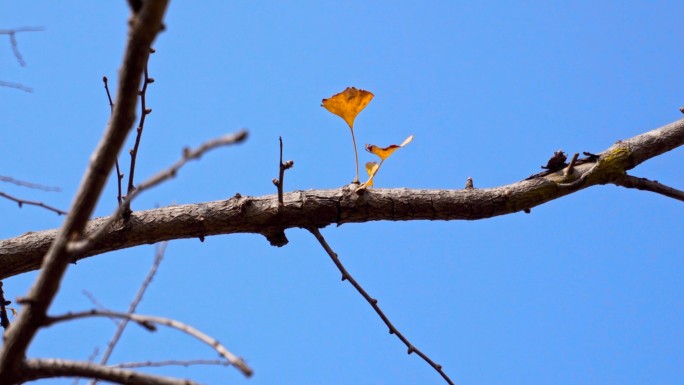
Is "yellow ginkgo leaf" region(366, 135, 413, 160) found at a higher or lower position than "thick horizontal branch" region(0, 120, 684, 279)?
higher

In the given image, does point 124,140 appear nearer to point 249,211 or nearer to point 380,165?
point 249,211

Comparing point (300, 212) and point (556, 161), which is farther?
point (556, 161)

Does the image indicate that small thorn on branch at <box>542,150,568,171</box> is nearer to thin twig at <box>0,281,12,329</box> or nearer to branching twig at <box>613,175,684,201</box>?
branching twig at <box>613,175,684,201</box>

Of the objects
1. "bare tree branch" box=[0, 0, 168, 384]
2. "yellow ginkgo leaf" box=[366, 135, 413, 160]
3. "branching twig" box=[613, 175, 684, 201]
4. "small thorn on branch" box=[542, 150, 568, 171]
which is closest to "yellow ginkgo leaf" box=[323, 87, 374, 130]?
"yellow ginkgo leaf" box=[366, 135, 413, 160]

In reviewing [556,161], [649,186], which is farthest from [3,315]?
[649,186]

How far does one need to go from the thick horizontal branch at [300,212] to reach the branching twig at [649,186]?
0.39ft

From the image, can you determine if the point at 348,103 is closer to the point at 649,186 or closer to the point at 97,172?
the point at 649,186

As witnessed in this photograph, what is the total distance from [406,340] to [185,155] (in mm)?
1453

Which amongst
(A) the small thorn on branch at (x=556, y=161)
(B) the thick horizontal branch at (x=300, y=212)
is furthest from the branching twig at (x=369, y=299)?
(A) the small thorn on branch at (x=556, y=161)

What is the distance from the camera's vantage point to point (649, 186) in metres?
2.43

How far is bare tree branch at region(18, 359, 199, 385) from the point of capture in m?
1.05

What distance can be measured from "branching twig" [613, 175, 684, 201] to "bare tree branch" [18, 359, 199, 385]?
1.98 metres

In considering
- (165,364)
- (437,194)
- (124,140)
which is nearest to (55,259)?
(124,140)

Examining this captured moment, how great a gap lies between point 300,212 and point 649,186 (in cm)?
131
